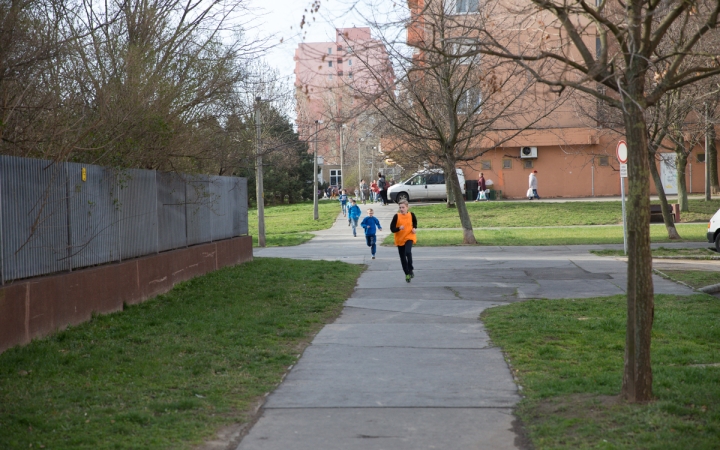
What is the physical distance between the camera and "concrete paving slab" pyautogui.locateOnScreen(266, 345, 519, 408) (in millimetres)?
6293

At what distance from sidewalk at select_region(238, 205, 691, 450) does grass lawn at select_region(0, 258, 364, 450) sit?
15.1 inches

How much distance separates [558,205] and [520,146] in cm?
988

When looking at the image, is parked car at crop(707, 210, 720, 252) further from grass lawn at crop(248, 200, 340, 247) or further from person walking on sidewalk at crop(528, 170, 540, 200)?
person walking on sidewalk at crop(528, 170, 540, 200)

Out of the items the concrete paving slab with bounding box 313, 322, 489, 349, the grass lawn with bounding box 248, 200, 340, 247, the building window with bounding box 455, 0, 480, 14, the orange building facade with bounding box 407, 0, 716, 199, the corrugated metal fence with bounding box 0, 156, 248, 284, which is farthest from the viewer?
the orange building facade with bounding box 407, 0, 716, 199

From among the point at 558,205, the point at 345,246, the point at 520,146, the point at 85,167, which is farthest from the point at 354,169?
the point at 85,167

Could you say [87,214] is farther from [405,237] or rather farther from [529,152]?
[529,152]

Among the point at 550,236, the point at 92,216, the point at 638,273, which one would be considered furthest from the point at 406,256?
the point at 550,236

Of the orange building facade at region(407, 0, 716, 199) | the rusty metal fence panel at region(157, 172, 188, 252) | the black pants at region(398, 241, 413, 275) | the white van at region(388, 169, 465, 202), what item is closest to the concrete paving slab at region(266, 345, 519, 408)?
the rusty metal fence panel at region(157, 172, 188, 252)

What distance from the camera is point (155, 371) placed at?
720 cm

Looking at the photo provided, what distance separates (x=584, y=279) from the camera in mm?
15258

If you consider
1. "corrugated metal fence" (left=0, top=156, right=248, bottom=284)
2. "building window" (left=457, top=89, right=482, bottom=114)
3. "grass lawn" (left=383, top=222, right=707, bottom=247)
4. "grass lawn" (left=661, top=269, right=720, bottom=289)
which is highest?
"building window" (left=457, top=89, right=482, bottom=114)

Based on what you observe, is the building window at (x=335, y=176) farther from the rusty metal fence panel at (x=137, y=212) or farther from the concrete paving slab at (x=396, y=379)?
the concrete paving slab at (x=396, y=379)

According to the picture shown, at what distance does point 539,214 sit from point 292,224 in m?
Answer: 12.2

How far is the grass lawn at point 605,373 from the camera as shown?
16.7 feet
